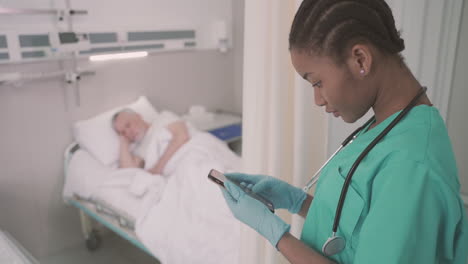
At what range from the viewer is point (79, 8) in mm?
2682

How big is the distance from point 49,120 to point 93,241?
0.92 m

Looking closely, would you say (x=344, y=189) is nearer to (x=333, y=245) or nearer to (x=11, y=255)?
(x=333, y=245)

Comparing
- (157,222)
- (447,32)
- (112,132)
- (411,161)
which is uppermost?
(447,32)

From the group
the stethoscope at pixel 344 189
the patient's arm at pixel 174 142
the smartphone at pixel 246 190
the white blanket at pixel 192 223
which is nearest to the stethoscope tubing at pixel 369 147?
the stethoscope at pixel 344 189

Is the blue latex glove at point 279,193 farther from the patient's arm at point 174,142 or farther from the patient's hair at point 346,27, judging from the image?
the patient's arm at point 174,142

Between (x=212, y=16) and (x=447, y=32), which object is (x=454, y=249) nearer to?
(x=447, y=32)

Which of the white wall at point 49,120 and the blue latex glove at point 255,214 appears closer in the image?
the blue latex glove at point 255,214

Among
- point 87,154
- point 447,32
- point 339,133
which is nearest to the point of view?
point 447,32

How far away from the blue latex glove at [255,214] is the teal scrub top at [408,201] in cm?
18

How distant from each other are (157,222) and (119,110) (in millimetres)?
1213

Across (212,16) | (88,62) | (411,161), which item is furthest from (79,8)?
(411,161)

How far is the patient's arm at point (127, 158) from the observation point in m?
2.66

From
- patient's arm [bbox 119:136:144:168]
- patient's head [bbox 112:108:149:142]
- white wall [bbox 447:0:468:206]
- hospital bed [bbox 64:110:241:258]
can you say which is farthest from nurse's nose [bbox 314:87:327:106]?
patient's head [bbox 112:108:149:142]

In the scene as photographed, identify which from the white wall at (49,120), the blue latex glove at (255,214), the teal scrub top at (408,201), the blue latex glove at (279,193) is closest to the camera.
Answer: the teal scrub top at (408,201)
